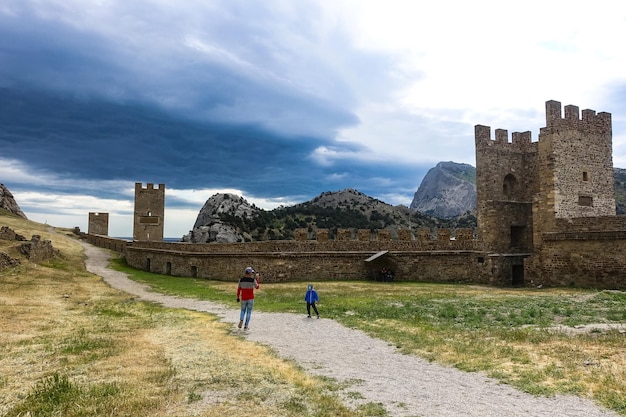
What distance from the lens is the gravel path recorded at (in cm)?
598

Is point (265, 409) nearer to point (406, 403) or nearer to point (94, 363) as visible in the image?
point (406, 403)

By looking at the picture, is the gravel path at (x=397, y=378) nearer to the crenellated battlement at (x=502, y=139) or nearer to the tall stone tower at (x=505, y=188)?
the tall stone tower at (x=505, y=188)

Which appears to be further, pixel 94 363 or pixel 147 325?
pixel 147 325

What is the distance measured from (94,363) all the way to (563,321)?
37.0 feet

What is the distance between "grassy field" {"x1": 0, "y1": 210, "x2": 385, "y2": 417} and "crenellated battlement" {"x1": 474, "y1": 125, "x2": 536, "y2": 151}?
22294mm

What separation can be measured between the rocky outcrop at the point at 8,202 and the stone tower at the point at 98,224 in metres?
11.6

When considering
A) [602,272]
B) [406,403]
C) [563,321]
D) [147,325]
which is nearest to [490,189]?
[602,272]

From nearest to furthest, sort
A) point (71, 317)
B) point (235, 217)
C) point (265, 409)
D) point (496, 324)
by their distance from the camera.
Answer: point (265, 409)
point (496, 324)
point (71, 317)
point (235, 217)

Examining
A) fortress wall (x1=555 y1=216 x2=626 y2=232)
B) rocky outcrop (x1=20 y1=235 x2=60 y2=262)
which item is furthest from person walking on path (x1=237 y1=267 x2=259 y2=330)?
rocky outcrop (x1=20 y1=235 x2=60 y2=262)

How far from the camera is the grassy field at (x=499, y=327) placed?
7266 millimetres

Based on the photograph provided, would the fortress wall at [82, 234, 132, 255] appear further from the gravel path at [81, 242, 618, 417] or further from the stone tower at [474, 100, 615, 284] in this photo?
the gravel path at [81, 242, 618, 417]

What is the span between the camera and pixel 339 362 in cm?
878

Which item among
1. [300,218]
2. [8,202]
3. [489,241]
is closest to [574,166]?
[489,241]

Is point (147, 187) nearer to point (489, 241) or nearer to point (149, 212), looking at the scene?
point (149, 212)
